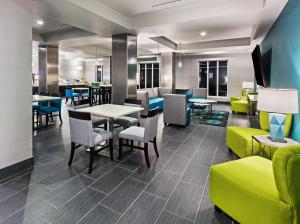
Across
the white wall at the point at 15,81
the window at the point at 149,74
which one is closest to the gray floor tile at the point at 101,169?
the white wall at the point at 15,81

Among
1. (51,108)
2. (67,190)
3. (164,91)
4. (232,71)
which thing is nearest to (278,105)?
(67,190)

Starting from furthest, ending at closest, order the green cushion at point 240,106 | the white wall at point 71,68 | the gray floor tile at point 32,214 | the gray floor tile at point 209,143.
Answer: the white wall at point 71,68 → the green cushion at point 240,106 → the gray floor tile at point 209,143 → the gray floor tile at point 32,214

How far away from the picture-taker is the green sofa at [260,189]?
129 centimetres

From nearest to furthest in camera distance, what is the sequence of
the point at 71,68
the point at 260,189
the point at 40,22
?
the point at 260,189 < the point at 40,22 < the point at 71,68

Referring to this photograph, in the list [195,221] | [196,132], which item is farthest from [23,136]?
[196,132]

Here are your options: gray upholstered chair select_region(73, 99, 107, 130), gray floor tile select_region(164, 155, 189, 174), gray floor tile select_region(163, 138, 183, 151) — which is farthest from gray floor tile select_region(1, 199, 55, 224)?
gray floor tile select_region(163, 138, 183, 151)

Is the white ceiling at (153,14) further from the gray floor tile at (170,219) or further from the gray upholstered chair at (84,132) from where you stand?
the gray floor tile at (170,219)

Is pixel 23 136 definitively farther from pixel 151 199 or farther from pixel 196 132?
pixel 196 132

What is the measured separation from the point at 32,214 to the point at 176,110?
419 cm

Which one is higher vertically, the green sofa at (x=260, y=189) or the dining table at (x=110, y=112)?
the dining table at (x=110, y=112)

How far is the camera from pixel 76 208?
6.48 feet

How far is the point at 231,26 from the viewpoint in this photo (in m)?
5.63

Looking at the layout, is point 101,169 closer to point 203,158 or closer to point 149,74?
point 203,158

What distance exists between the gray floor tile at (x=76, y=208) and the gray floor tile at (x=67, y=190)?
0.09 metres
